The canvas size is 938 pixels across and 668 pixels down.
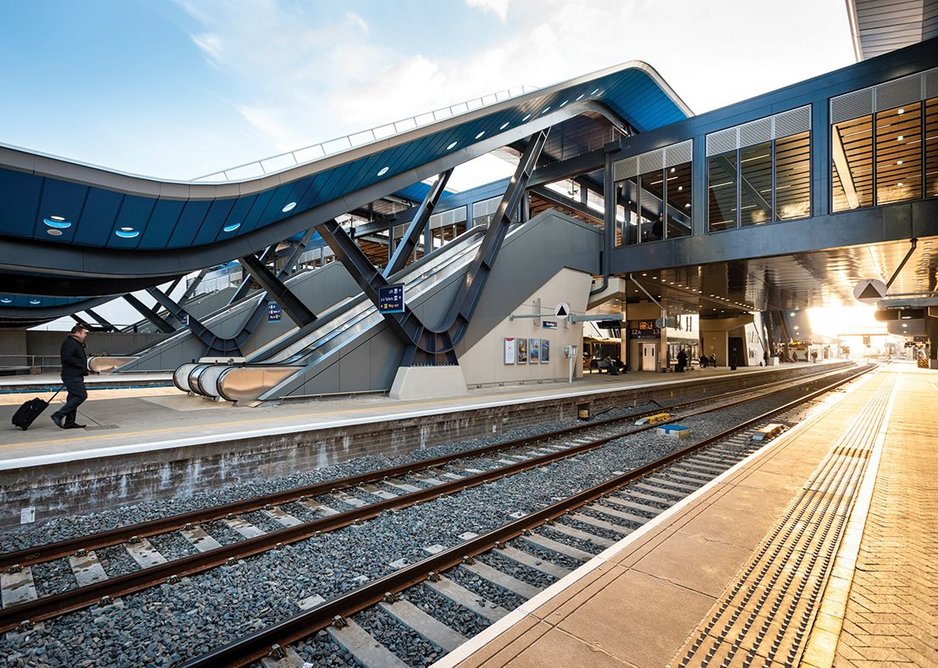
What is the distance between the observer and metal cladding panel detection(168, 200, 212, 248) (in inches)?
396

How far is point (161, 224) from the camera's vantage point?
10.0 m

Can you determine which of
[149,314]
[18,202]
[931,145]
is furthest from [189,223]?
[149,314]

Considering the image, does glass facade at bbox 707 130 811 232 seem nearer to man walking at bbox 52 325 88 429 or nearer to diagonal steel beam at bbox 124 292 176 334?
man walking at bbox 52 325 88 429

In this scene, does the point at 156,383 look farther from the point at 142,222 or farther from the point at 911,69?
the point at 911,69

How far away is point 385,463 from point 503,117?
43.9 feet

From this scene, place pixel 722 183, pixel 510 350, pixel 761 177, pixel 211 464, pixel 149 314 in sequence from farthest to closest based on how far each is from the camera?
pixel 149 314 → pixel 761 177 → pixel 722 183 → pixel 510 350 → pixel 211 464

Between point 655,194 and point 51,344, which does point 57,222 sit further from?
point 51,344

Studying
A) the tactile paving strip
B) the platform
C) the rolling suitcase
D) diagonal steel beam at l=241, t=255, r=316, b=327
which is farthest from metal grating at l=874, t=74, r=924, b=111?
the rolling suitcase

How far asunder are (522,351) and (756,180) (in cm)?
1381

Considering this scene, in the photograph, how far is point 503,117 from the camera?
1705 cm

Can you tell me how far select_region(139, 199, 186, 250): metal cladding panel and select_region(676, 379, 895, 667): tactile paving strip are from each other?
11.1 m

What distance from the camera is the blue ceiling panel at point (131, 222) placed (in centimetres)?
912

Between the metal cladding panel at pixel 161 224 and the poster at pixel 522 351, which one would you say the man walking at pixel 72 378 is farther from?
the poster at pixel 522 351

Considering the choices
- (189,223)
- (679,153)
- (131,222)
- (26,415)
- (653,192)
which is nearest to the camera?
(26,415)
